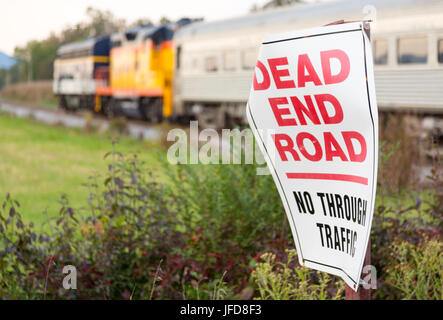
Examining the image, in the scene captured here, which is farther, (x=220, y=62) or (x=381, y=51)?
(x=220, y=62)

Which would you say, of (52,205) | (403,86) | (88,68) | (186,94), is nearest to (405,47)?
(403,86)

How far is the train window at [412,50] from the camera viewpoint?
11508mm

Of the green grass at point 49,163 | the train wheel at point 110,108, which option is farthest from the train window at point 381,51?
the train wheel at point 110,108

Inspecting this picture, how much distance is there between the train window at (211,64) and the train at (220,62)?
28 mm

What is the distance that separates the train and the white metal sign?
0.28 meters

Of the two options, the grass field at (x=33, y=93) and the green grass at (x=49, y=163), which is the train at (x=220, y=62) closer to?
the green grass at (x=49, y=163)

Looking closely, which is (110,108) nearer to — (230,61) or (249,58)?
(230,61)

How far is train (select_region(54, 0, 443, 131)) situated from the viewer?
1154 cm

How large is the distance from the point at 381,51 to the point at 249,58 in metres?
4.63

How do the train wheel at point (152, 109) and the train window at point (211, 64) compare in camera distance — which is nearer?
the train window at point (211, 64)

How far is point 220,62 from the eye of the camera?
1805 centimetres

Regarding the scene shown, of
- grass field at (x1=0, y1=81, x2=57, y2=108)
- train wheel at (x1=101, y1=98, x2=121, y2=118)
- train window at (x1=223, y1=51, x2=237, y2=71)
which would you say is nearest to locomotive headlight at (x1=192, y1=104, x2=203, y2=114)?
train window at (x1=223, y1=51, x2=237, y2=71)

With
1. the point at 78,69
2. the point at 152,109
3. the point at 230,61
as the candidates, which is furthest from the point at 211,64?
the point at 78,69
